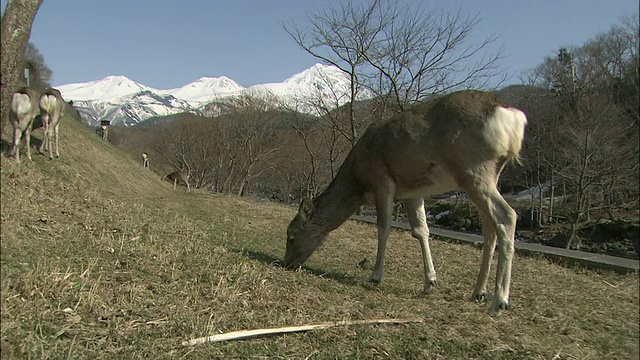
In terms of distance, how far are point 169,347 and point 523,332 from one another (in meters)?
2.44

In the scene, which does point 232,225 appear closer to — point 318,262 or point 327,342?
point 318,262

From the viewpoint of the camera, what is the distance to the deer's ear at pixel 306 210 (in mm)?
6824

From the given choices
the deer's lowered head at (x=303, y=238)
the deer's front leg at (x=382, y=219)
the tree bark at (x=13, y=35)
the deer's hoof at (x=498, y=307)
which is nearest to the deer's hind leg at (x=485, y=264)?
the deer's hoof at (x=498, y=307)

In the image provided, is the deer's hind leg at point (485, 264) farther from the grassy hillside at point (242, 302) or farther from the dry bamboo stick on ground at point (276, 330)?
the dry bamboo stick on ground at point (276, 330)

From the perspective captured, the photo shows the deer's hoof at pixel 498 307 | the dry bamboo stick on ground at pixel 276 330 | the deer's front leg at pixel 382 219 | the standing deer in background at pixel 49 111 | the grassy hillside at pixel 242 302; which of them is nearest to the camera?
the grassy hillside at pixel 242 302

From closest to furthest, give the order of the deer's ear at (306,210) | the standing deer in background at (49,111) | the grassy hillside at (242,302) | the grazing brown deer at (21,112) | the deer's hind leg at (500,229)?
the grassy hillside at (242,302)
the deer's hind leg at (500,229)
the deer's ear at (306,210)
the grazing brown deer at (21,112)
the standing deer in background at (49,111)

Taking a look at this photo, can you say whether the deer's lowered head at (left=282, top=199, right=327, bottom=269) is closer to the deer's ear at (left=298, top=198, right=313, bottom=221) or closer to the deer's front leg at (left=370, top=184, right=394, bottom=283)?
the deer's ear at (left=298, top=198, right=313, bottom=221)

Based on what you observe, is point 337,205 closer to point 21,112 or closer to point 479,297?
point 479,297

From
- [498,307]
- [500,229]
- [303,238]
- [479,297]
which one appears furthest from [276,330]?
[303,238]

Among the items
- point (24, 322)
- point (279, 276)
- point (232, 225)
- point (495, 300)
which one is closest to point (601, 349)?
point (495, 300)

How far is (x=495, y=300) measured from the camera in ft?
13.1

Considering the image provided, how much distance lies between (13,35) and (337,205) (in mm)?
4605

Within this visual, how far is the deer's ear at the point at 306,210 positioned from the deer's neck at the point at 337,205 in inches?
3.7

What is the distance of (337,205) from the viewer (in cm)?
673
